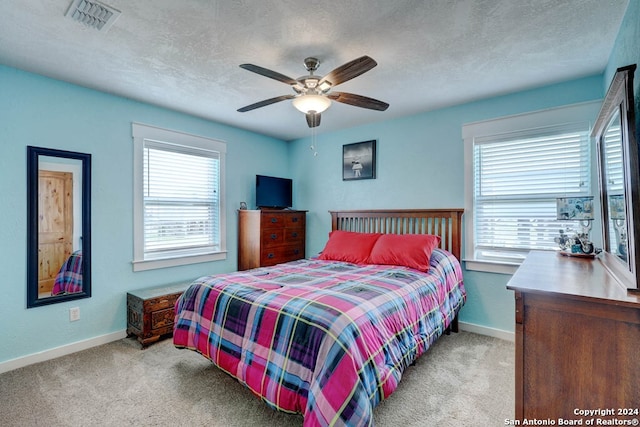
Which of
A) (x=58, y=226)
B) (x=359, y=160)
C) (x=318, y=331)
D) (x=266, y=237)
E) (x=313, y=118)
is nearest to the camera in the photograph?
(x=318, y=331)

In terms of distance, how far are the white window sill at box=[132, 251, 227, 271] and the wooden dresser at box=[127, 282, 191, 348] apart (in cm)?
26

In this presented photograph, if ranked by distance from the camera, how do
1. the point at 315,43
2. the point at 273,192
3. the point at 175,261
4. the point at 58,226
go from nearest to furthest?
1. the point at 315,43
2. the point at 58,226
3. the point at 175,261
4. the point at 273,192

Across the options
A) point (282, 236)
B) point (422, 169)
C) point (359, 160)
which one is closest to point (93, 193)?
point (282, 236)

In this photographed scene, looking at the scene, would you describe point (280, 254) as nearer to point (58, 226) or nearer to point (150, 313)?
point (150, 313)

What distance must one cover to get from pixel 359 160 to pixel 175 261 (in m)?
2.69

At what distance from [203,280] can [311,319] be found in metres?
1.19

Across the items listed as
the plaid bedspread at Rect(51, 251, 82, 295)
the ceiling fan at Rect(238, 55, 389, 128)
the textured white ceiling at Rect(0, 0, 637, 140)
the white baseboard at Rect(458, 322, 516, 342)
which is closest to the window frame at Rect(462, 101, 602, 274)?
the textured white ceiling at Rect(0, 0, 637, 140)

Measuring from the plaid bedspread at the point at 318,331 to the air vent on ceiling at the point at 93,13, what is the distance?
6.19ft

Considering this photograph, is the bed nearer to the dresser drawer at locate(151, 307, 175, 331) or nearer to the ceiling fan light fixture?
the dresser drawer at locate(151, 307, 175, 331)

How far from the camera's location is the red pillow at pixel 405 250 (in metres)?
2.88

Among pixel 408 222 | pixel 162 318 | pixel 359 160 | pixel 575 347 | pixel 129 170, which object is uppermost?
pixel 359 160

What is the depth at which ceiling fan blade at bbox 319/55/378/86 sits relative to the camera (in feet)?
5.93

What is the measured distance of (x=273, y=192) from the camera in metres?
4.47

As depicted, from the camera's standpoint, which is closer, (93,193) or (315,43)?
(315,43)
